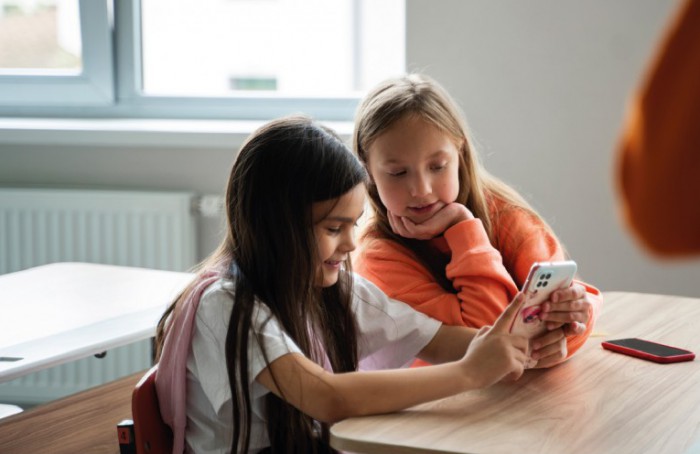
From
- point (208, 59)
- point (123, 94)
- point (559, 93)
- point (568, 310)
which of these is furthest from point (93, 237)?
point (568, 310)

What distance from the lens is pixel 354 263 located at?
198cm

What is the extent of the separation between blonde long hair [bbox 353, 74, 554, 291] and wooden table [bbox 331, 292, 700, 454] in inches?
14.4

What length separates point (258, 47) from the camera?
388cm

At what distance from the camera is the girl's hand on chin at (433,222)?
1911 millimetres

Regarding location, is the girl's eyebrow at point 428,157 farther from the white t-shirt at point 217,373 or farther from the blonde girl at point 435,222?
the white t-shirt at point 217,373

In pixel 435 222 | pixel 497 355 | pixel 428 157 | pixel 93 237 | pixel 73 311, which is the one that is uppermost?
pixel 428 157

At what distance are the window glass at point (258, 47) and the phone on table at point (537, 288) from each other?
227cm

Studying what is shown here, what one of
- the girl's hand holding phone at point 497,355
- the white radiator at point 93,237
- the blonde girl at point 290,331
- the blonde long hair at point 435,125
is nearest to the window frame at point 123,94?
the white radiator at point 93,237

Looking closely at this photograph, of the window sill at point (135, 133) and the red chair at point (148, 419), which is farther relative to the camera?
the window sill at point (135, 133)

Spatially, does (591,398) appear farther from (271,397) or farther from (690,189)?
(690,189)

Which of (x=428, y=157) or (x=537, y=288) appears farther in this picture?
(x=428, y=157)

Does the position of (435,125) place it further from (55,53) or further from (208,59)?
(55,53)

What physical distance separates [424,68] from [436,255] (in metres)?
1.37

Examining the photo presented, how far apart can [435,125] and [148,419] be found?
77 cm
